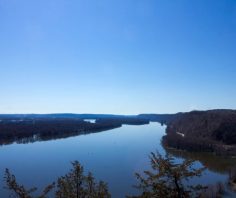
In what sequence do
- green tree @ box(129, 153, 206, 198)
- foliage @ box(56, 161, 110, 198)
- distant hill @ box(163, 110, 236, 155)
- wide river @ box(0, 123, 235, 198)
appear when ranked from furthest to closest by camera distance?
1. distant hill @ box(163, 110, 236, 155)
2. wide river @ box(0, 123, 235, 198)
3. foliage @ box(56, 161, 110, 198)
4. green tree @ box(129, 153, 206, 198)

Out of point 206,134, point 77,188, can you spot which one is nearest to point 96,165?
point 77,188

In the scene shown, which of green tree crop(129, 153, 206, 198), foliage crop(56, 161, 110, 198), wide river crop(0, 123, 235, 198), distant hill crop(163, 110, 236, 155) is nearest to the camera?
green tree crop(129, 153, 206, 198)

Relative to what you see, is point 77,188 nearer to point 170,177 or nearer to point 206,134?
point 170,177

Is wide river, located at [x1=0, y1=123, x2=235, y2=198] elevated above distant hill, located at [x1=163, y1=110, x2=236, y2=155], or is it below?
below

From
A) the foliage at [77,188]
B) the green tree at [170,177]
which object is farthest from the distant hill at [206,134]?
the green tree at [170,177]

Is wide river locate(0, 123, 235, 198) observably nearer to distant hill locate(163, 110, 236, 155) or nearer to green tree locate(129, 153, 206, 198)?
distant hill locate(163, 110, 236, 155)

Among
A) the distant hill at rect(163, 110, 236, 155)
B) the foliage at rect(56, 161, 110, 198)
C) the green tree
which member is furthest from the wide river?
the green tree

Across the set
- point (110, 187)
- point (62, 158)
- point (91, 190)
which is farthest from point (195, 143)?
point (91, 190)

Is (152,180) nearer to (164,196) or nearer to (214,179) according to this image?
(164,196)

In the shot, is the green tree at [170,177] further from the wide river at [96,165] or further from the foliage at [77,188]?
the wide river at [96,165]
